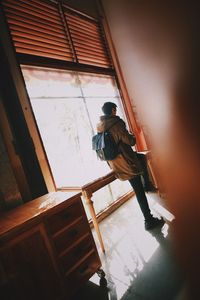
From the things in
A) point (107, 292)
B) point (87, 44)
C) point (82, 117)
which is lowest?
point (107, 292)

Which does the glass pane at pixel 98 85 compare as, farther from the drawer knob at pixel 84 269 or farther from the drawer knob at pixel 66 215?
the drawer knob at pixel 84 269

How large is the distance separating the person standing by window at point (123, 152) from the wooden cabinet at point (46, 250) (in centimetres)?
92

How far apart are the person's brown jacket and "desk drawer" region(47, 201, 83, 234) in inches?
36.1

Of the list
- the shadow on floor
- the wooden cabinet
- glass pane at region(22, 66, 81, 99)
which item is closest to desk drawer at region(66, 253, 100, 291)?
the wooden cabinet

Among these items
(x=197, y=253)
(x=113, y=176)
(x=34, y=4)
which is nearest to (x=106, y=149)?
(x=113, y=176)

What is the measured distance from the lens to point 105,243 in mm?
2973

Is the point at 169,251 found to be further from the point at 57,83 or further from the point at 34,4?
the point at 34,4

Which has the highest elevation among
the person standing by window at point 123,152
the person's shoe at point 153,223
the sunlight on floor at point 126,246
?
the person standing by window at point 123,152

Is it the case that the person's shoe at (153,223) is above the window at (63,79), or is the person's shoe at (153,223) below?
below

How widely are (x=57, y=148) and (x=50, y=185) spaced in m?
0.62

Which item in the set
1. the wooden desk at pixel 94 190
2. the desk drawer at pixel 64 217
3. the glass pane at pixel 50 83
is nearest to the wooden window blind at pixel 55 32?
the glass pane at pixel 50 83

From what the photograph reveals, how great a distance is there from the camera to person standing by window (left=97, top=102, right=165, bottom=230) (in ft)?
8.99

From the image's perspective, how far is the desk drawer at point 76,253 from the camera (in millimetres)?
1925

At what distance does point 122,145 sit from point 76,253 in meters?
1.35
